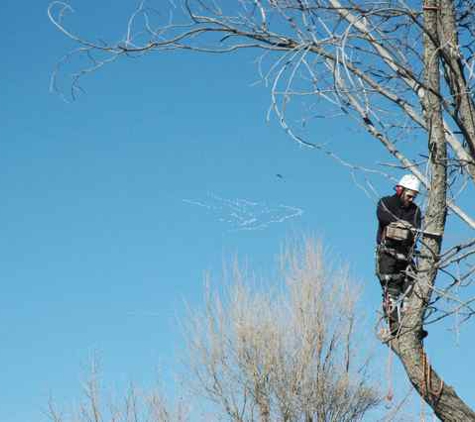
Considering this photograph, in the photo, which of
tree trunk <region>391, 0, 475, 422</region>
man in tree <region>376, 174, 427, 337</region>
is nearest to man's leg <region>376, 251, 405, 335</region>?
man in tree <region>376, 174, 427, 337</region>

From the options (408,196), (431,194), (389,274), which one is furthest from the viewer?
(389,274)

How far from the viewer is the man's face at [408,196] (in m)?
6.65

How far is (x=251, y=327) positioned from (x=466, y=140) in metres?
13.5

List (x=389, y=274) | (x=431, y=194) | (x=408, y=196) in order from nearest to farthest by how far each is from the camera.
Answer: (x=431, y=194)
(x=408, y=196)
(x=389, y=274)

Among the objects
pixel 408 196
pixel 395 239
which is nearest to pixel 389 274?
pixel 395 239

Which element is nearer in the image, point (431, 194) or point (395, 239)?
point (431, 194)

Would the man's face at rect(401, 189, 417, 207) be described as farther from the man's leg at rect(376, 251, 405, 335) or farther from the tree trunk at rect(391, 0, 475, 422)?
the tree trunk at rect(391, 0, 475, 422)

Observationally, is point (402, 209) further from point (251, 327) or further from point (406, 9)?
point (251, 327)

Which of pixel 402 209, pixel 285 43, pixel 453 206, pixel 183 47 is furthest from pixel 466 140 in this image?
pixel 402 209

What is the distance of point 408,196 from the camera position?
6707mm

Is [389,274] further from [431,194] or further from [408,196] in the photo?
[431,194]

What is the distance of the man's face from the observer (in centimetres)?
665

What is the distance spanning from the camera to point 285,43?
502 centimetres

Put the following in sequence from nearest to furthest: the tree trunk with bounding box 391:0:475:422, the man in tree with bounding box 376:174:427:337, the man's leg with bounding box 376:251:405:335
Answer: the tree trunk with bounding box 391:0:475:422, the man in tree with bounding box 376:174:427:337, the man's leg with bounding box 376:251:405:335
